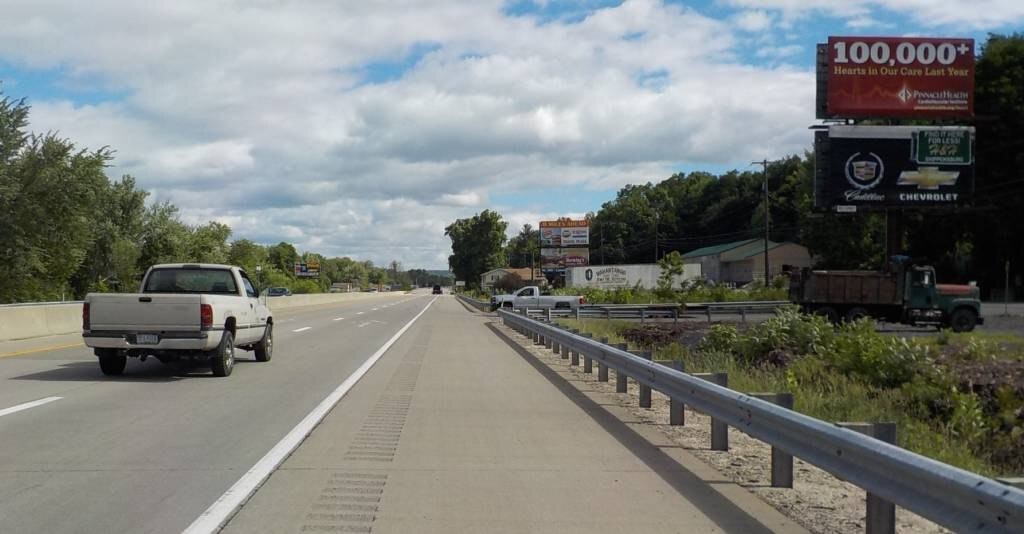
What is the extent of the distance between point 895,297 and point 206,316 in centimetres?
2710

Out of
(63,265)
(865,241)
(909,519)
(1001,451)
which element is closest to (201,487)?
(909,519)

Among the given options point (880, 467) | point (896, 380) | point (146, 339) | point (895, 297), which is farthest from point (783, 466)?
point (895, 297)

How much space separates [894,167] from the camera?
1411 inches

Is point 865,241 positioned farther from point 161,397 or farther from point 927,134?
point 161,397

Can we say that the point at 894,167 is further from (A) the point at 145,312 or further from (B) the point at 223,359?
(A) the point at 145,312

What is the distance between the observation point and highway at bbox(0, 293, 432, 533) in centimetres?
640

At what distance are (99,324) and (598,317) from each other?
32605 millimetres

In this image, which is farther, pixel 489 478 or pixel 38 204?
pixel 38 204

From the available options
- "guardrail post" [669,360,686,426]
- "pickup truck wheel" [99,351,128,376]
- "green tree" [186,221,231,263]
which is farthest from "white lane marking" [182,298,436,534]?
"green tree" [186,221,231,263]

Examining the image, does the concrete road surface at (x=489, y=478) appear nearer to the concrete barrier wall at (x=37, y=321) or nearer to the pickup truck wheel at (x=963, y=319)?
the concrete barrier wall at (x=37, y=321)

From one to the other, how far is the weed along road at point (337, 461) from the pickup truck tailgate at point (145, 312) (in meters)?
0.93

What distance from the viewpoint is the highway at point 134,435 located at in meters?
6.40

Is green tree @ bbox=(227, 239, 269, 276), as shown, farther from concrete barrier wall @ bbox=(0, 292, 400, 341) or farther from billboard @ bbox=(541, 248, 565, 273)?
concrete barrier wall @ bbox=(0, 292, 400, 341)

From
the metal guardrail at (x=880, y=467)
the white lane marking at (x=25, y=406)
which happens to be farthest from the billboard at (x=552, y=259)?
the metal guardrail at (x=880, y=467)
